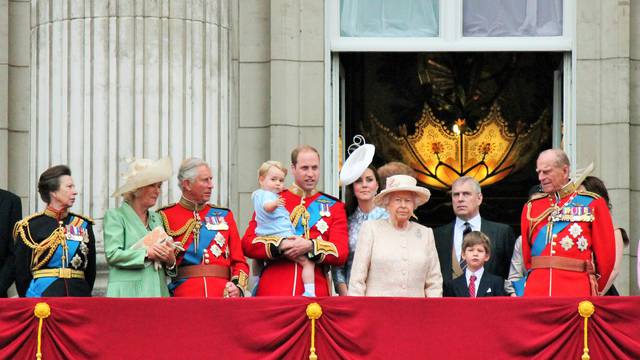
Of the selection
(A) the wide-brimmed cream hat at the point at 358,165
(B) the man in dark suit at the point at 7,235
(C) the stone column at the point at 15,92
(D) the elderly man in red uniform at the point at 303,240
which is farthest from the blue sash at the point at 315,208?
→ (C) the stone column at the point at 15,92

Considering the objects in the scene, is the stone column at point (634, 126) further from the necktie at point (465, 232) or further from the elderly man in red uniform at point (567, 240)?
the elderly man in red uniform at point (567, 240)

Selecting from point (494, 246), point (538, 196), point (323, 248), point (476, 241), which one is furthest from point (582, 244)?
point (323, 248)

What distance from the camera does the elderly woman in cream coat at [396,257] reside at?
12484 mm

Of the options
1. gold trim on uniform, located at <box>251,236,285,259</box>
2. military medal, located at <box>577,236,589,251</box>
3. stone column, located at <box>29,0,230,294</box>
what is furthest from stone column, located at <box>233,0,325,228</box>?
military medal, located at <box>577,236,589,251</box>

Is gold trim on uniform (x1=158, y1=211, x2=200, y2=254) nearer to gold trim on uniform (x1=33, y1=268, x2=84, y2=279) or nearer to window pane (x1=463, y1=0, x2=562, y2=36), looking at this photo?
gold trim on uniform (x1=33, y1=268, x2=84, y2=279)

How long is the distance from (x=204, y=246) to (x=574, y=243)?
2.63 m

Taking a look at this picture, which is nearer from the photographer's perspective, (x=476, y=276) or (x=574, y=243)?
(x=574, y=243)

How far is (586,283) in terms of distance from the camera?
12.7 metres

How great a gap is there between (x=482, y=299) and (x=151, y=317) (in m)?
2.23

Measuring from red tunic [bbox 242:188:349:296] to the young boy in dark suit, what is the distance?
869 millimetres

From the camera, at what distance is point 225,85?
14930mm

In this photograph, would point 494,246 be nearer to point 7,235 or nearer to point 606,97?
point 606,97

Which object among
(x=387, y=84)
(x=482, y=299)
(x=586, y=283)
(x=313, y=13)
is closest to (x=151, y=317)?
(x=482, y=299)

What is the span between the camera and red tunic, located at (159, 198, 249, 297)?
12.8 metres
